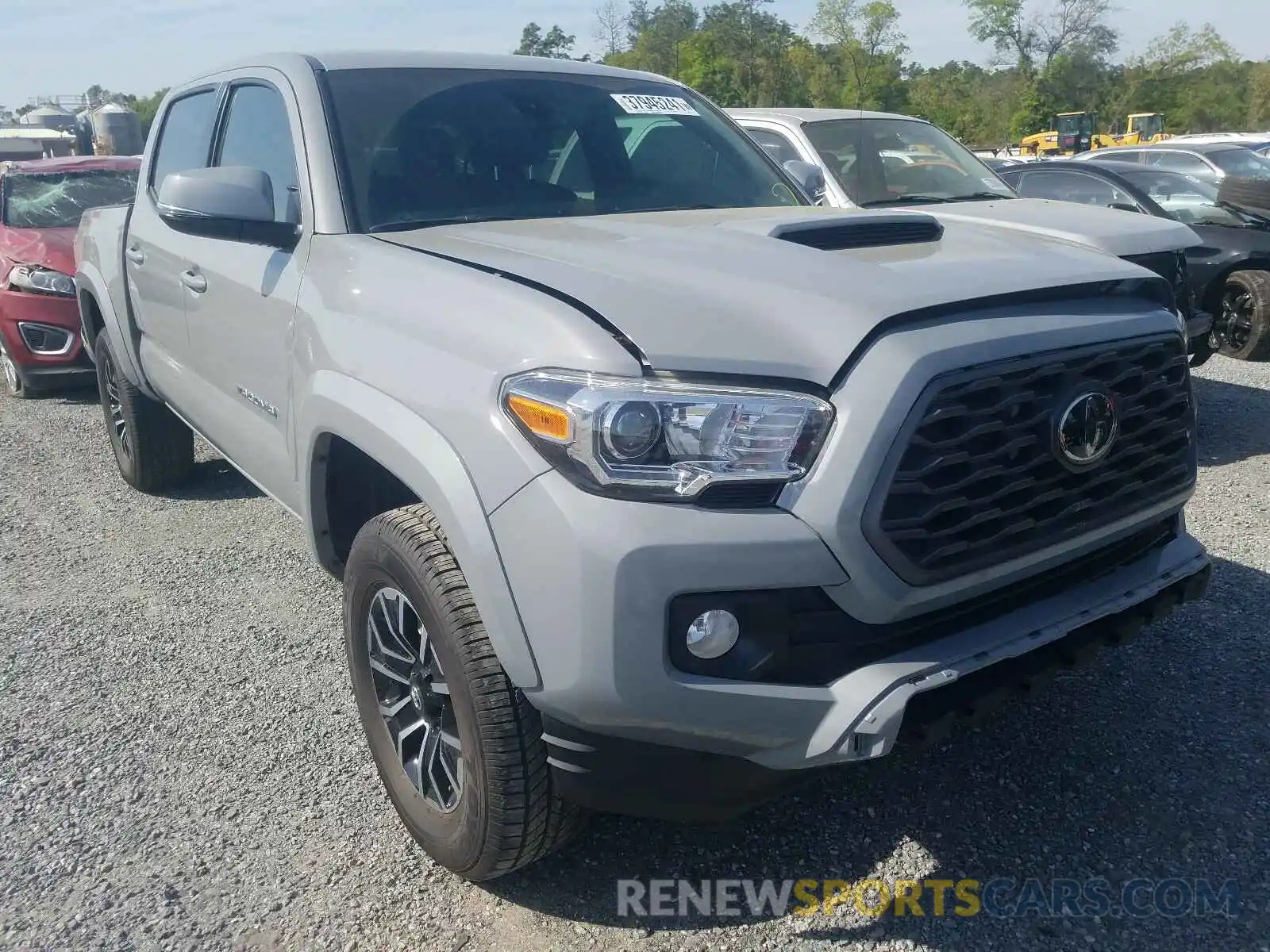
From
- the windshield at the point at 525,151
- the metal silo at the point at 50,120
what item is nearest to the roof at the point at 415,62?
the windshield at the point at 525,151

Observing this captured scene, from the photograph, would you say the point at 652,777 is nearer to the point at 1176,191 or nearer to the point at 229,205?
the point at 229,205

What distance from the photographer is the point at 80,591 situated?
4238mm

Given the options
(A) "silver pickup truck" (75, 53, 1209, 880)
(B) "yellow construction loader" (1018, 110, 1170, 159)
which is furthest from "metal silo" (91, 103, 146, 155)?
(B) "yellow construction loader" (1018, 110, 1170, 159)

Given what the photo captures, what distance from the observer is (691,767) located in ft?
6.56

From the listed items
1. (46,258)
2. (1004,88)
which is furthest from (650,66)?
(46,258)

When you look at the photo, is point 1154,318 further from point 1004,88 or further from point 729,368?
point 1004,88

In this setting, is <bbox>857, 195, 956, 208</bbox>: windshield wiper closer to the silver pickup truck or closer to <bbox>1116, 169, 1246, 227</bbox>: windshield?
<bbox>1116, 169, 1246, 227</bbox>: windshield

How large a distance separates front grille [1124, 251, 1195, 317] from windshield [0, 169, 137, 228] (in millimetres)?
6997

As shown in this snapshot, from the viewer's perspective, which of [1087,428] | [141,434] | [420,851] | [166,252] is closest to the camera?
[1087,428]

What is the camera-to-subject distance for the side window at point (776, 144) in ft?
21.3

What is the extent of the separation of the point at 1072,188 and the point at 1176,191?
0.97 metres

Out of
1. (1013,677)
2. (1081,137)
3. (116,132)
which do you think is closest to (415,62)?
(1013,677)

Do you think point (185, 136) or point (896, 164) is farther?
point (896, 164)

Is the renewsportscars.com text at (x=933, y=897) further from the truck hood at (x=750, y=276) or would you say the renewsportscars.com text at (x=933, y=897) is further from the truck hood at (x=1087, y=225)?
the truck hood at (x=1087, y=225)
